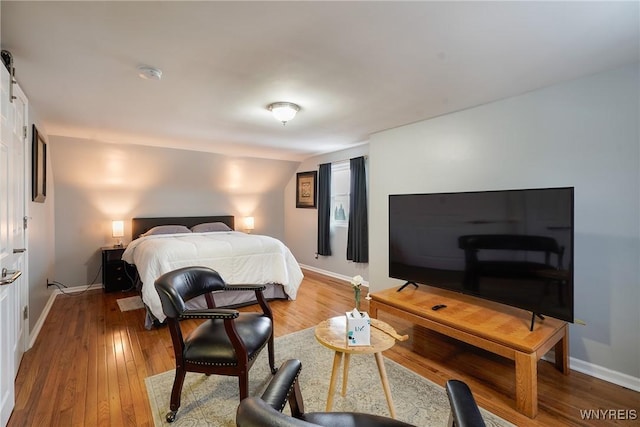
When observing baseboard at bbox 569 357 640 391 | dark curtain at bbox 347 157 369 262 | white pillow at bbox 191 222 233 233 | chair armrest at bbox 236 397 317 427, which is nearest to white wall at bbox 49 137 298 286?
white pillow at bbox 191 222 233 233

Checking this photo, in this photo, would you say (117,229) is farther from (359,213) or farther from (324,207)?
(359,213)

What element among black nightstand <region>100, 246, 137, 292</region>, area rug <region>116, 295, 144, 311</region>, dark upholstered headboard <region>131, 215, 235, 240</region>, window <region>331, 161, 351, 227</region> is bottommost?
area rug <region>116, 295, 144, 311</region>

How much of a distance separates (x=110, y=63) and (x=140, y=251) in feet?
8.06

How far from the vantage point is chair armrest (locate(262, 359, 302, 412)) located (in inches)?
42.5

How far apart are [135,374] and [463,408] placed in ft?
7.72

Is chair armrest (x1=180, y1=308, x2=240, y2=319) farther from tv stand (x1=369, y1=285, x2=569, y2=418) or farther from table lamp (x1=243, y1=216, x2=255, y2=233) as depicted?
table lamp (x1=243, y1=216, x2=255, y2=233)

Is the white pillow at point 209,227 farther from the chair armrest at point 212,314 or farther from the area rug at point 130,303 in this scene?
the chair armrest at point 212,314

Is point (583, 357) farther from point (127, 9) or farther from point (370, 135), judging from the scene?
point (127, 9)

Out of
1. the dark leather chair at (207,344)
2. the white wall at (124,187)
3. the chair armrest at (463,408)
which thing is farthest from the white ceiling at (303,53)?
the chair armrest at (463,408)

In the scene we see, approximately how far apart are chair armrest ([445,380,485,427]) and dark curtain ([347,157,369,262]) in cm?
357

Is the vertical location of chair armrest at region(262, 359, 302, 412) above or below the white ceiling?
below

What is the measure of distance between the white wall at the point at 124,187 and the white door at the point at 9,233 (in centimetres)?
237

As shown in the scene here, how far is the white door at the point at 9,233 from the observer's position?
5.48 ft

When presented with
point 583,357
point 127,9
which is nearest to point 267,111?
Result: point 127,9
